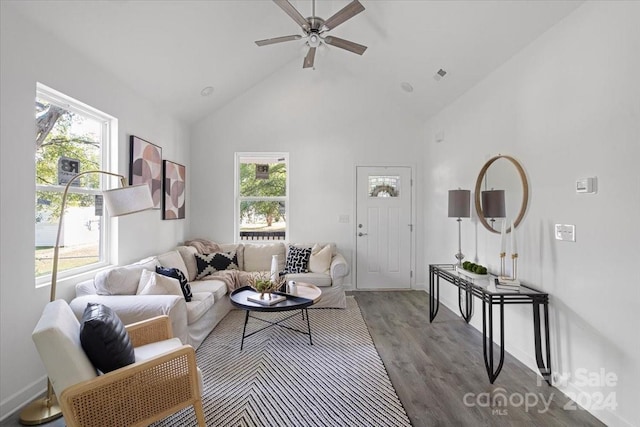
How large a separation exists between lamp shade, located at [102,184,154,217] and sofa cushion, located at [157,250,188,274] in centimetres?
150

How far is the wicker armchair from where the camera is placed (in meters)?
1.41

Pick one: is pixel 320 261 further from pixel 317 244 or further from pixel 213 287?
pixel 213 287

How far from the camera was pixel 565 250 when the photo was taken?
Answer: 90.4 inches

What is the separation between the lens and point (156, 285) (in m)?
2.67

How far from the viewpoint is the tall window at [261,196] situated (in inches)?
200

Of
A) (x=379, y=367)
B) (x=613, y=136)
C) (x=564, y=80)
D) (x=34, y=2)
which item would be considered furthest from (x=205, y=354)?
(x=564, y=80)

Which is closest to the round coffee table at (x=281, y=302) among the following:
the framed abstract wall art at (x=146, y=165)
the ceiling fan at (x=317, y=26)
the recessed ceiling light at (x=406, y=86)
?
the framed abstract wall art at (x=146, y=165)

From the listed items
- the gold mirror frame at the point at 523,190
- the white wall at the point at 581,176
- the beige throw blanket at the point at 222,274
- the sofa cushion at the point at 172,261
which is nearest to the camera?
the white wall at the point at 581,176

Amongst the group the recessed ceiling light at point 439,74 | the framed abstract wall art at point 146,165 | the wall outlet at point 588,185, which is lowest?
the wall outlet at point 588,185

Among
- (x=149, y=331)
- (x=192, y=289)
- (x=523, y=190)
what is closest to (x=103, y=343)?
(x=149, y=331)

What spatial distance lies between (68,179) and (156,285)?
112 cm

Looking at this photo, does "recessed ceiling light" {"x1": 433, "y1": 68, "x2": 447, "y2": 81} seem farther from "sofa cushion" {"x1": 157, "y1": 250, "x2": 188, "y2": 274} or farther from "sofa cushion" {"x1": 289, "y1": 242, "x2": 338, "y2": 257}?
"sofa cushion" {"x1": 157, "y1": 250, "x2": 188, "y2": 274}

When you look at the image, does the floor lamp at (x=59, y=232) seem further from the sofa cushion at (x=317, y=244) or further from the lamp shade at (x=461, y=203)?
the lamp shade at (x=461, y=203)

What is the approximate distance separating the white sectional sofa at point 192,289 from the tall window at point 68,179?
0.34m
